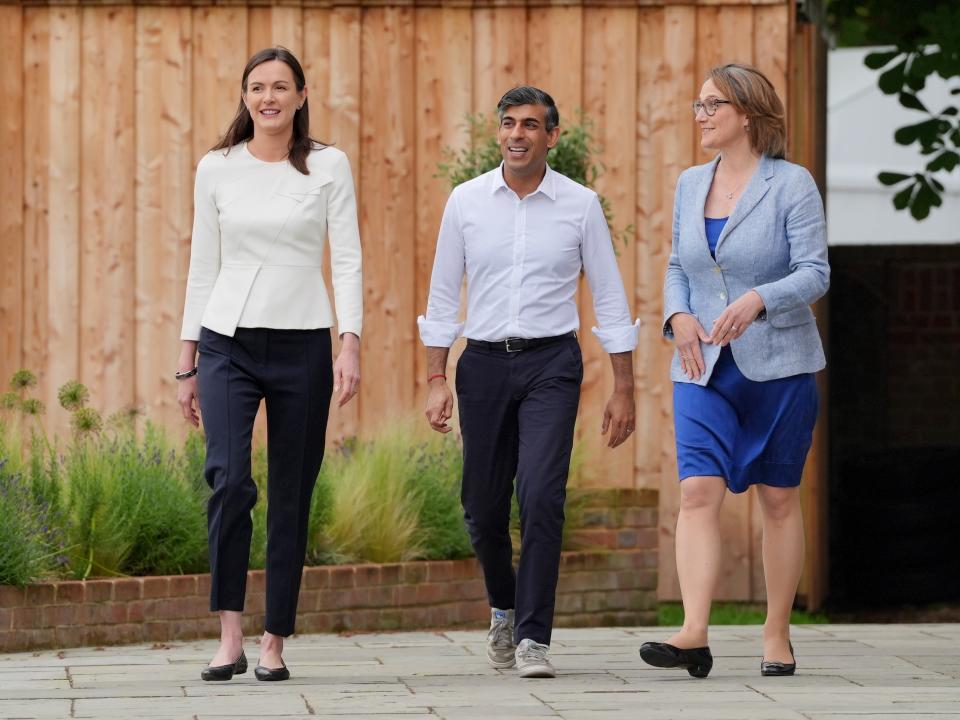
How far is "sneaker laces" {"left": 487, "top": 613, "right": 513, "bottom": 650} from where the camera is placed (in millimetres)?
5148

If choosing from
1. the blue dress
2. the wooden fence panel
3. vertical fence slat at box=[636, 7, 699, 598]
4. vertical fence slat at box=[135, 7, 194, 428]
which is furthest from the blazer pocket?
the wooden fence panel

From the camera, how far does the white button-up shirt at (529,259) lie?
4.98 metres

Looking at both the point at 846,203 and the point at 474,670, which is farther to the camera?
the point at 846,203

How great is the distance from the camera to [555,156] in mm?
7516

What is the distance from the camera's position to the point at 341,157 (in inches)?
195

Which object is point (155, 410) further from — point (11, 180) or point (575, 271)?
point (575, 271)

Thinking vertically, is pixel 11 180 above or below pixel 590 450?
above

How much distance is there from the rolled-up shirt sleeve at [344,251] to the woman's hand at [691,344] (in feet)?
3.03

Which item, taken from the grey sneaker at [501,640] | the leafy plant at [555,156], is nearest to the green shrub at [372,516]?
the leafy plant at [555,156]

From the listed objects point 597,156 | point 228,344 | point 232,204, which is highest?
point 597,156

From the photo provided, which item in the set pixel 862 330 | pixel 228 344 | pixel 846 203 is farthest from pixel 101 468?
pixel 846 203

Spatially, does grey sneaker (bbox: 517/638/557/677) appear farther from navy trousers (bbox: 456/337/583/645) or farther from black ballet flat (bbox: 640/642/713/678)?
black ballet flat (bbox: 640/642/713/678)

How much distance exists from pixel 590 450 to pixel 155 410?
204 centimetres

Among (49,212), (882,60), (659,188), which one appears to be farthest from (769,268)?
(49,212)
